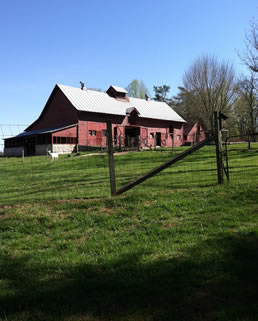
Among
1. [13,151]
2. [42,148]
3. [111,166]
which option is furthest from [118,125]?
[111,166]

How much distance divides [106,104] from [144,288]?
130 feet

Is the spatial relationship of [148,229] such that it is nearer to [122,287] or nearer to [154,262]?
[154,262]

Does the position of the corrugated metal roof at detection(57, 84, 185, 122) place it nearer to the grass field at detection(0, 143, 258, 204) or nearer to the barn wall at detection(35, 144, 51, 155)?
the barn wall at detection(35, 144, 51, 155)

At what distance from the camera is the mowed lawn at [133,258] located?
9.78 feet

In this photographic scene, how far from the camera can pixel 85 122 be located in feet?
124

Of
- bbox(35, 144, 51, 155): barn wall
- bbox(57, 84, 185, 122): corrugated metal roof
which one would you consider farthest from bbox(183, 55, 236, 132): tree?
bbox(35, 144, 51, 155): barn wall

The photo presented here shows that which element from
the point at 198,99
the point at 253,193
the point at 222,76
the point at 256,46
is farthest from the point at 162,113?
the point at 253,193

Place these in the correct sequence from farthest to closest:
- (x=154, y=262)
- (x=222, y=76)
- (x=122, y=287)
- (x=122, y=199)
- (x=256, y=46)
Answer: (x=222, y=76)
(x=256, y=46)
(x=122, y=199)
(x=154, y=262)
(x=122, y=287)

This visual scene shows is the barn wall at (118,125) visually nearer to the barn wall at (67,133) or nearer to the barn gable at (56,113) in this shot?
the barn wall at (67,133)

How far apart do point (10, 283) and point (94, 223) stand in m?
2.36

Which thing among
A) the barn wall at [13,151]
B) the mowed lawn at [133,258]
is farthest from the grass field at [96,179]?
the barn wall at [13,151]

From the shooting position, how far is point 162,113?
48.2 meters

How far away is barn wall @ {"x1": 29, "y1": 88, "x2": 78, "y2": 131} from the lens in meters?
38.2

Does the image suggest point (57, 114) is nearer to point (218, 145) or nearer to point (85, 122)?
point (85, 122)
